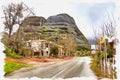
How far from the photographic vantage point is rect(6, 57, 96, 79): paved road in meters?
2.24

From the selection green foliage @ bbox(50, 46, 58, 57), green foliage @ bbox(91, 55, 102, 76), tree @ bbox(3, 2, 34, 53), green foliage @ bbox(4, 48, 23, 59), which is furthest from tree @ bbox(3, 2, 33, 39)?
green foliage @ bbox(91, 55, 102, 76)

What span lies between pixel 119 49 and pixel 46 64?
0.47m

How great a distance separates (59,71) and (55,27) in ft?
0.91

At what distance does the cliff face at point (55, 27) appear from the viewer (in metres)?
2.25

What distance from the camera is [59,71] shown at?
2273 millimetres

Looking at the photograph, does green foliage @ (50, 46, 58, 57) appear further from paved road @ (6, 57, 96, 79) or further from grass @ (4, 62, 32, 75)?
grass @ (4, 62, 32, 75)

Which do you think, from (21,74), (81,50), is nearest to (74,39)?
(81,50)

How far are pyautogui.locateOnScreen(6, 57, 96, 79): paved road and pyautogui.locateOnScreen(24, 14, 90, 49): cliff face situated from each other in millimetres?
135

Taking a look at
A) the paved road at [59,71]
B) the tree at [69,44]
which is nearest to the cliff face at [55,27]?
the tree at [69,44]

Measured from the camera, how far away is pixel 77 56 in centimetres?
231

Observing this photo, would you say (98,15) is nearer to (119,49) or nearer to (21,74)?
(119,49)

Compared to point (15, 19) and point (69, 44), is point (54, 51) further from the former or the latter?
point (15, 19)

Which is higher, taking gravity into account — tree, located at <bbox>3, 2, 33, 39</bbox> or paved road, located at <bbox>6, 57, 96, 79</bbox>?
tree, located at <bbox>3, 2, 33, 39</bbox>

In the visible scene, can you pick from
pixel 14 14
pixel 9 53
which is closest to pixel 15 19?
pixel 14 14
